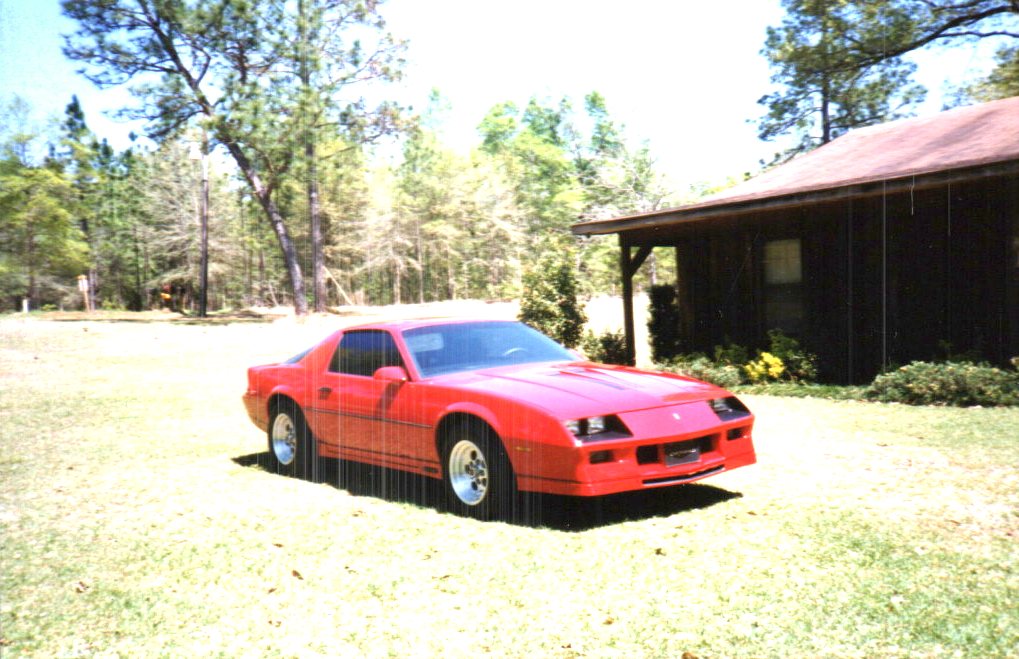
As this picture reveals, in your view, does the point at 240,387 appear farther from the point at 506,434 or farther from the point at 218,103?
the point at 218,103

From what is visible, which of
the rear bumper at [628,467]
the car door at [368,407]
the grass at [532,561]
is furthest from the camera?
the car door at [368,407]

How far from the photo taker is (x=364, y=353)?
718cm

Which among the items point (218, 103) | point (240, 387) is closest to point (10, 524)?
point (240, 387)

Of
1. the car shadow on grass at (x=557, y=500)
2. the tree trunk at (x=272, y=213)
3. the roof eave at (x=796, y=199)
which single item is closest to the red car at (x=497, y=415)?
the car shadow on grass at (x=557, y=500)

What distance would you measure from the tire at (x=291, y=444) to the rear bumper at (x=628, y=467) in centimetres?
278

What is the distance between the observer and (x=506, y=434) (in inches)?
220

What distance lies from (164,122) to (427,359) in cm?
3312

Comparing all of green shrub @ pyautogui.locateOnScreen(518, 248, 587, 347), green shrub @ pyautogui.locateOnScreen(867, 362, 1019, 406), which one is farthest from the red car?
green shrub @ pyautogui.locateOnScreen(518, 248, 587, 347)

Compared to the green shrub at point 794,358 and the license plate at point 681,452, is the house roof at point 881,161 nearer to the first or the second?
the green shrub at point 794,358

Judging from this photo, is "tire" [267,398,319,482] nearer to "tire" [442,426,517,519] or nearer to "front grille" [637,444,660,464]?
"tire" [442,426,517,519]

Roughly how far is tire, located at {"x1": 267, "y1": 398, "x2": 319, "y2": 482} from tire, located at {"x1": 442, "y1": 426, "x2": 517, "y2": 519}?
1977 millimetres

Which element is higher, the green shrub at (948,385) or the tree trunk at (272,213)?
the tree trunk at (272,213)

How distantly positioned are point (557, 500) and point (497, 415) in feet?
3.58

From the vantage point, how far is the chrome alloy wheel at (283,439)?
7969mm
